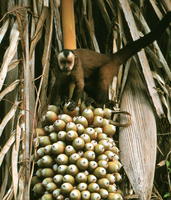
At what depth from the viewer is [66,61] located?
1.99m

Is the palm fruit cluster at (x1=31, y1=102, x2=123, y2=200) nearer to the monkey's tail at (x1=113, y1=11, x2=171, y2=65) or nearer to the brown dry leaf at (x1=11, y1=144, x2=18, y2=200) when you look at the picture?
the brown dry leaf at (x1=11, y1=144, x2=18, y2=200)

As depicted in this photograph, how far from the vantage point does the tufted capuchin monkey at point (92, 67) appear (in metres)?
1.84

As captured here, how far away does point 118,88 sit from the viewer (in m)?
1.91

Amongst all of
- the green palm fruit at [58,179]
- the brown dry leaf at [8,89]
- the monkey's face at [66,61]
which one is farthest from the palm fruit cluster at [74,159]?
the monkey's face at [66,61]

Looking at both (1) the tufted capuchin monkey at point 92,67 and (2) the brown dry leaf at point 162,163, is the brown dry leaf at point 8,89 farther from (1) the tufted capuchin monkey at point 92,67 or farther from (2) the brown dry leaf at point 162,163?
(2) the brown dry leaf at point 162,163

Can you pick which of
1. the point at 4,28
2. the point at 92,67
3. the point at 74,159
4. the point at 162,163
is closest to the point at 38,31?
the point at 4,28

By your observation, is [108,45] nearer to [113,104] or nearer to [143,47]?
[143,47]

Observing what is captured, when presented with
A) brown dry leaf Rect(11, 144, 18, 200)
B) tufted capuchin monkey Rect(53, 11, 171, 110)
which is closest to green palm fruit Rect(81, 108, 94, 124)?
tufted capuchin monkey Rect(53, 11, 171, 110)

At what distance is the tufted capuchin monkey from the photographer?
6.04ft

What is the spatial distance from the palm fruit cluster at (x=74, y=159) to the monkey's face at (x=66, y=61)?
1.71ft

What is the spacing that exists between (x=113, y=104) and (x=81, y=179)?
734 millimetres

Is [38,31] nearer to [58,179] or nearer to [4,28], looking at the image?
[4,28]

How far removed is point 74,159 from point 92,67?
1198mm

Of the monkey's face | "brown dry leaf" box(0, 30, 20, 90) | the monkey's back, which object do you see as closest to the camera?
"brown dry leaf" box(0, 30, 20, 90)
